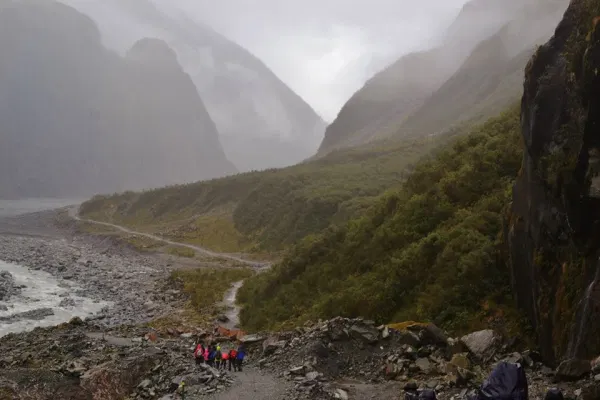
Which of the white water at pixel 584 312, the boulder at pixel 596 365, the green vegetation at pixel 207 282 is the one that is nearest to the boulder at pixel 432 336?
the white water at pixel 584 312

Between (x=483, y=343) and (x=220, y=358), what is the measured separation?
9.34 metres

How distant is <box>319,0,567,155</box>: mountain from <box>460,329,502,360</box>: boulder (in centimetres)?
8925

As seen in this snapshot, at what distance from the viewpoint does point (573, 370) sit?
10062mm

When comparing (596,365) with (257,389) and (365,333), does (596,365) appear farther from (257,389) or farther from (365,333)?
(257,389)

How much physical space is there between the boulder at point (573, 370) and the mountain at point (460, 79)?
93.2 m

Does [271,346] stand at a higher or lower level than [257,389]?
higher

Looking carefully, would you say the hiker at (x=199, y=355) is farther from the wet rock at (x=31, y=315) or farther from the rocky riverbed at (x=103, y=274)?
→ the wet rock at (x=31, y=315)

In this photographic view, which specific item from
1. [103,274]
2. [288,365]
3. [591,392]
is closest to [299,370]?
[288,365]

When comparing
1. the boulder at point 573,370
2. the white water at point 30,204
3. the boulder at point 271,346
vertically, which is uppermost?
the white water at point 30,204

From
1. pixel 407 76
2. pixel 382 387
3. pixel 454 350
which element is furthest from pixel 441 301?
pixel 407 76

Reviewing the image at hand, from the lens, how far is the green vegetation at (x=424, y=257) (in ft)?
60.0

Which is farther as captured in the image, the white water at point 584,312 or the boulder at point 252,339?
the boulder at point 252,339

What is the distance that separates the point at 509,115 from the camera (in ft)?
102

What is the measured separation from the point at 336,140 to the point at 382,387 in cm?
18125
